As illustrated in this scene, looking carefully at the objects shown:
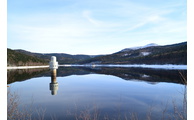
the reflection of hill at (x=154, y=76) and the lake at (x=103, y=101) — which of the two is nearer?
the lake at (x=103, y=101)

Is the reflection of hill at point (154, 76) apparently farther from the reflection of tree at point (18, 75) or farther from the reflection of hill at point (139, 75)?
the reflection of tree at point (18, 75)

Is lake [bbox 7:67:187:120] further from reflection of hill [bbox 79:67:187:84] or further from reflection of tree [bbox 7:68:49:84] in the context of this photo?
reflection of tree [bbox 7:68:49:84]

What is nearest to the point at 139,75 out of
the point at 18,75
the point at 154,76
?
the point at 154,76

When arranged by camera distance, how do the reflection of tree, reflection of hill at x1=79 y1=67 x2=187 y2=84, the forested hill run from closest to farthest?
reflection of hill at x1=79 y1=67 x2=187 y2=84 < the reflection of tree < the forested hill

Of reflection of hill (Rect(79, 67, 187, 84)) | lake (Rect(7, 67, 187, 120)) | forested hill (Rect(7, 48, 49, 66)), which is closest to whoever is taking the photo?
lake (Rect(7, 67, 187, 120))

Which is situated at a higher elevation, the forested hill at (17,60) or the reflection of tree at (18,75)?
the forested hill at (17,60)

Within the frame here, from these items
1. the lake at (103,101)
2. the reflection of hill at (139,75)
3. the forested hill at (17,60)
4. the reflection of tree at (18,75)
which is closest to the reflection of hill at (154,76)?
the reflection of hill at (139,75)

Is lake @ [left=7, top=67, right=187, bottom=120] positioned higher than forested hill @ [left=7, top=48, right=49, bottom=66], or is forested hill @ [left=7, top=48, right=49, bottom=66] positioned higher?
forested hill @ [left=7, top=48, right=49, bottom=66]

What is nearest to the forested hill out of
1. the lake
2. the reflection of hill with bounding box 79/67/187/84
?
the reflection of hill with bounding box 79/67/187/84

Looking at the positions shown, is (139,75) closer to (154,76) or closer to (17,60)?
(154,76)

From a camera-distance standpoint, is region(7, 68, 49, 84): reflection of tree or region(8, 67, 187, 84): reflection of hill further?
region(7, 68, 49, 84): reflection of tree
